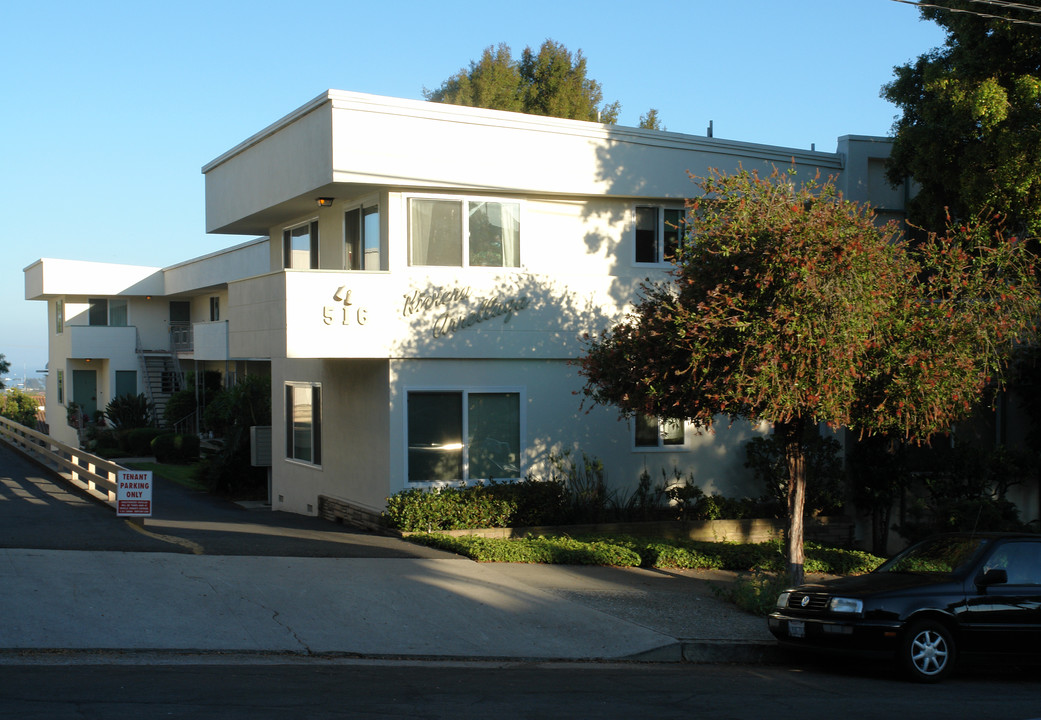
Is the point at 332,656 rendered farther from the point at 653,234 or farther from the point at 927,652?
the point at 653,234

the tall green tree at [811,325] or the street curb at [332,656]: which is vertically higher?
the tall green tree at [811,325]

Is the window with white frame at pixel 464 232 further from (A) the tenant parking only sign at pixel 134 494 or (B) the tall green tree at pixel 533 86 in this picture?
(B) the tall green tree at pixel 533 86

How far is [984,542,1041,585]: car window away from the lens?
391 inches

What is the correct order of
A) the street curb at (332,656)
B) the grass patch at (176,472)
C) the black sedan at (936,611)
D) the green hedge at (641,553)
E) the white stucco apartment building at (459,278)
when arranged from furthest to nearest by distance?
the grass patch at (176,472) < the white stucco apartment building at (459,278) < the green hedge at (641,553) < the black sedan at (936,611) < the street curb at (332,656)

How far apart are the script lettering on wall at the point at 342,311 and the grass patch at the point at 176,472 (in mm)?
10764

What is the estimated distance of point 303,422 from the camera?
19844 millimetres

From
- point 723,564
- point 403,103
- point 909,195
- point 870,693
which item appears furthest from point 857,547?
point 403,103

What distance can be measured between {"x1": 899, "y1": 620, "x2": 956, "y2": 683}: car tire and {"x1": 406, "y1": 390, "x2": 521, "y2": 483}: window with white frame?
8387 millimetres

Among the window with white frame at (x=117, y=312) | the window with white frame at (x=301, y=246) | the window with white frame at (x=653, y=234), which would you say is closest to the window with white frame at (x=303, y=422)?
the window with white frame at (x=301, y=246)

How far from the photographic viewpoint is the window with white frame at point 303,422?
19.2 meters

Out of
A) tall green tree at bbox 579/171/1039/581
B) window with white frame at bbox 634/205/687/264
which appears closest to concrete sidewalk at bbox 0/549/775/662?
tall green tree at bbox 579/171/1039/581

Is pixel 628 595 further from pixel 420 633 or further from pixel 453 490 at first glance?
pixel 453 490

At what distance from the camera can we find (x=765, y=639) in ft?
34.6

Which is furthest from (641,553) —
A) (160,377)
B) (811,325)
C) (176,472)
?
(160,377)
